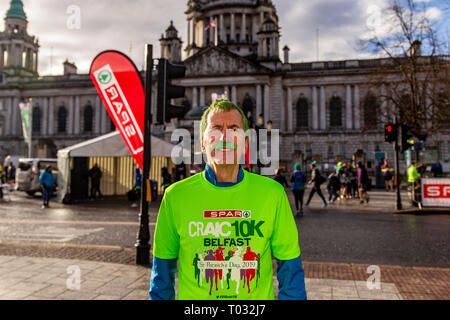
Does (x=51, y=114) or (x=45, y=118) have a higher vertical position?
(x=51, y=114)

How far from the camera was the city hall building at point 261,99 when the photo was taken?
1698 inches

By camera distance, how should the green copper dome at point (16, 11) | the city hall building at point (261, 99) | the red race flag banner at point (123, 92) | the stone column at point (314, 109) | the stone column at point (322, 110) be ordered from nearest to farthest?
the red race flag banner at point (123, 92) < the city hall building at point (261, 99) < the stone column at point (322, 110) < the stone column at point (314, 109) < the green copper dome at point (16, 11)

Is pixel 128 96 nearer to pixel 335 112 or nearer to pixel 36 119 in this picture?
pixel 335 112

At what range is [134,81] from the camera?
621 centimetres

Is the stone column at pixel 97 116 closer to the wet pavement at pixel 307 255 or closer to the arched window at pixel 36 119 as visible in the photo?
the arched window at pixel 36 119

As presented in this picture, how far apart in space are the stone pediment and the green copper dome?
32520mm

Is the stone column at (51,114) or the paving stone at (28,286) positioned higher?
the stone column at (51,114)

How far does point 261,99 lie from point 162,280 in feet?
142

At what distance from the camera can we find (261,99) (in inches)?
1727

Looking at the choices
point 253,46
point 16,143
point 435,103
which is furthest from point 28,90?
point 435,103

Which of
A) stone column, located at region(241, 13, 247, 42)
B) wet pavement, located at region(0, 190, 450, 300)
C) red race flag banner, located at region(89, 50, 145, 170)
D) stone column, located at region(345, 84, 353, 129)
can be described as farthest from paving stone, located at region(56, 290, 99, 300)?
stone column, located at region(241, 13, 247, 42)

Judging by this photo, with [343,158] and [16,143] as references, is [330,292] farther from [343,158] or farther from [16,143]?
[16,143]

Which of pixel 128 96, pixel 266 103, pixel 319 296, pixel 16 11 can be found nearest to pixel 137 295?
pixel 319 296

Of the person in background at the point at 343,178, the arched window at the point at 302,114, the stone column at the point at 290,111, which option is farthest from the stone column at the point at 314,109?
the person in background at the point at 343,178
